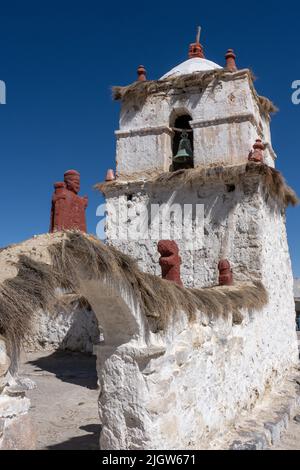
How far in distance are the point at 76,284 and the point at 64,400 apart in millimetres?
5782

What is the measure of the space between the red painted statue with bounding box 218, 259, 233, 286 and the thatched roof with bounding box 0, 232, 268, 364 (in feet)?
7.86

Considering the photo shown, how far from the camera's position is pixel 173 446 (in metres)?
4.38

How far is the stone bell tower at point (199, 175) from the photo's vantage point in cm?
881

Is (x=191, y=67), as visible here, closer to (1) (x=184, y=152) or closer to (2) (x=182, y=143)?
(2) (x=182, y=143)

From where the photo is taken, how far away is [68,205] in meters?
4.52

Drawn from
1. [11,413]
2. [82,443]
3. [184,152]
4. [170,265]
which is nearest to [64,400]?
[82,443]

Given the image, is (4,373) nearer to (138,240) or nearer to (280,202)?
(138,240)

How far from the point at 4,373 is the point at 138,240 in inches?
280

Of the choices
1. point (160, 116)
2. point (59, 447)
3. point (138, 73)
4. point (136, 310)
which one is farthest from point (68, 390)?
point (138, 73)

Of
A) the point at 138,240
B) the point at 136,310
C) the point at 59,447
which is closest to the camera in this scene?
the point at 136,310

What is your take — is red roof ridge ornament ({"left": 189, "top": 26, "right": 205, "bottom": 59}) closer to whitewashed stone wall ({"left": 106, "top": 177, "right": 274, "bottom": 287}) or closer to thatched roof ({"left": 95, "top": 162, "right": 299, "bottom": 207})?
thatched roof ({"left": 95, "top": 162, "right": 299, "bottom": 207})

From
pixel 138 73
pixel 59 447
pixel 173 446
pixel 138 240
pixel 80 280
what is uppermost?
pixel 138 73

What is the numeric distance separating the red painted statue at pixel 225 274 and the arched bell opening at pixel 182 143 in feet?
9.35

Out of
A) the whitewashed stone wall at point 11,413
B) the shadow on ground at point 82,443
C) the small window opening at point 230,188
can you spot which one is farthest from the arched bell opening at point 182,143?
the whitewashed stone wall at point 11,413
